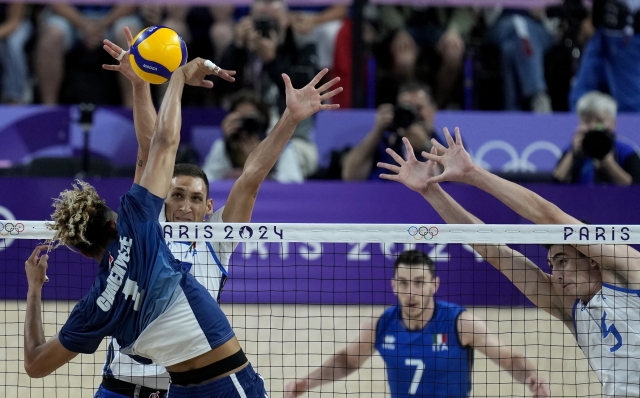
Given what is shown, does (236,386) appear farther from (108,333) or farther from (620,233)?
(620,233)

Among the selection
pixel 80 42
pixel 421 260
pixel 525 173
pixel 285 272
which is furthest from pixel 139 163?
pixel 80 42

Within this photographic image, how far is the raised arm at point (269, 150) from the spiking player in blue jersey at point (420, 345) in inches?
50.2

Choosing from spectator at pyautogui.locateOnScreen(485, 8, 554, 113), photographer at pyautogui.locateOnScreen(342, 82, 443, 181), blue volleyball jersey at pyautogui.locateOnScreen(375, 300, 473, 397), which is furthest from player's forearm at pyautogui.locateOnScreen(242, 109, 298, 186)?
spectator at pyautogui.locateOnScreen(485, 8, 554, 113)

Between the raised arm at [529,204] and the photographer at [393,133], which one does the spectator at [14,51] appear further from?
the raised arm at [529,204]

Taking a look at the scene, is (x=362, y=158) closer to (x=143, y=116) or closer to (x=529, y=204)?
(x=143, y=116)

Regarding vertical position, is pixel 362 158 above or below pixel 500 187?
above

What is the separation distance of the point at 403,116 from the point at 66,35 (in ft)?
17.1

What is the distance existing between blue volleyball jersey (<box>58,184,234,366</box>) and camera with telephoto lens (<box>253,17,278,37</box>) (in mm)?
6760

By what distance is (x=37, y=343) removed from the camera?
4.54m

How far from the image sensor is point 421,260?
251 inches

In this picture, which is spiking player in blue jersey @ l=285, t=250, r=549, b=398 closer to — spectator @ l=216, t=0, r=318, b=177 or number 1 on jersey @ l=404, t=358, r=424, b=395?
number 1 on jersey @ l=404, t=358, r=424, b=395

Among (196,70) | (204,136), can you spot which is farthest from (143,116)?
(204,136)

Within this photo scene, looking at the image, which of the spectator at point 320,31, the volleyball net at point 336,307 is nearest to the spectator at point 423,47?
the spectator at point 320,31

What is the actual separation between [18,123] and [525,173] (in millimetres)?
6040
